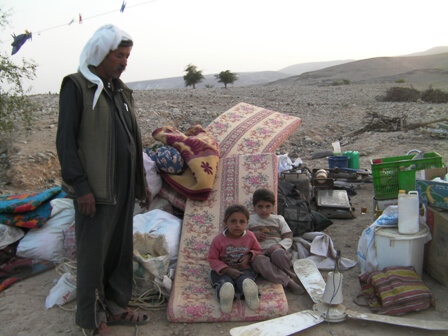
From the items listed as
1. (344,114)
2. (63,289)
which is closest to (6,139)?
(63,289)

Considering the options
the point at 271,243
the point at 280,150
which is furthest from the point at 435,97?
the point at 271,243

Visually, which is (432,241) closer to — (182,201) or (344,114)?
(182,201)

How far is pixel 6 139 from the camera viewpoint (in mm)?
7516

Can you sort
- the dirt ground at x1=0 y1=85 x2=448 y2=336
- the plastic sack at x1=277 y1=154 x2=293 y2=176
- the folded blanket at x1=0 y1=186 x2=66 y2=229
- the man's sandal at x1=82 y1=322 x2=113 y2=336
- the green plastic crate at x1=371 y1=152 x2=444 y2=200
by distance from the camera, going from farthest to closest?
the plastic sack at x1=277 y1=154 x2=293 y2=176, the green plastic crate at x1=371 y1=152 x2=444 y2=200, the folded blanket at x1=0 y1=186 x2=66 y2=229, the dirt ground at x1=0 y1=85 x2=448 y2=336, the man's sandal at x1=82 y1=322 x2=113 y2=336

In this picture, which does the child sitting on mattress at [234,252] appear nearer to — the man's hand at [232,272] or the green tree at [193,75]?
the man's hand at [232,272]

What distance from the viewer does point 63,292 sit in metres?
3.18

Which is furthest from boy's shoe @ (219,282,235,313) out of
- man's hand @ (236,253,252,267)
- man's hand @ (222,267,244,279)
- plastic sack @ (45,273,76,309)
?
plastic sack @ (45,273,76,309)

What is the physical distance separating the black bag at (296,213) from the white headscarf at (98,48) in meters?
2.23

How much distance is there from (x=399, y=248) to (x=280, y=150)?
5.58 m

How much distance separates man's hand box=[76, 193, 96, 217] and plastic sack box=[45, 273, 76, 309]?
968 millimetres

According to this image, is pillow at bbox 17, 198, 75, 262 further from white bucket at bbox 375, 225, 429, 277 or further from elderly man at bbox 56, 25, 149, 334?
white bucket at bbox 375, 225, 429, 277

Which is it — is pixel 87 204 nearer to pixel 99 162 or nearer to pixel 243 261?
pixel 99 162

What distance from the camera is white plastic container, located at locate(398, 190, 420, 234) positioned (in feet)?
10.3

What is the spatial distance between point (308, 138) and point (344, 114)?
3.64 metres
